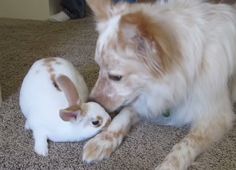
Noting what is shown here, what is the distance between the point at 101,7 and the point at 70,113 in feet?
1.41

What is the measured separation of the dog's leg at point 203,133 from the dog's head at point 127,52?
0.80 ft

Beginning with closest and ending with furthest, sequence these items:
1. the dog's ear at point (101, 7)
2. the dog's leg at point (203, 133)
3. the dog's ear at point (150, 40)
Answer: the dog's ear at point (150, 40) < the dog's leg at point (203, 133) < the dog's ear at point (101, 7)

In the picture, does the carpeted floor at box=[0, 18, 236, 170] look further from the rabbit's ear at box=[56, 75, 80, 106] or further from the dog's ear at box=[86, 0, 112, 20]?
the dog's ear at box=[86, 0, 112, 20]

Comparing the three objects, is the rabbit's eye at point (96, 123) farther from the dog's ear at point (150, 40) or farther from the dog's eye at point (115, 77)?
the dog's ear at point (150, 40)

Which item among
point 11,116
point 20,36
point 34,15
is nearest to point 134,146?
point 11,116

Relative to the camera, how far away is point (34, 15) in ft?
11.3

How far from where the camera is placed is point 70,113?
1.28m

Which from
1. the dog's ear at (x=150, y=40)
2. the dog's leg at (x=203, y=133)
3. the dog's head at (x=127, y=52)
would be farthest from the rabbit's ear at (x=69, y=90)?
the dog's leg at (x=203, y=133)

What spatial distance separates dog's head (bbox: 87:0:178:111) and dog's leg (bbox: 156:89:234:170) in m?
0.25

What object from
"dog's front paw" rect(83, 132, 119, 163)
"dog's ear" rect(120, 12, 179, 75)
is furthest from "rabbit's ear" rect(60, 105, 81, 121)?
"dog's ear" rect(120, 12, 179, 75)

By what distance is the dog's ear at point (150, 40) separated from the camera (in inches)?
46.8

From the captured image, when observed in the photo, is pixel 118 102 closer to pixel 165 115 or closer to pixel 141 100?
pixel 141 100

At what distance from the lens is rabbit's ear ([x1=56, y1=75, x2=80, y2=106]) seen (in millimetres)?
1340

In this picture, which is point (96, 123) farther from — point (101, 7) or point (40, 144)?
point (101, 7)
